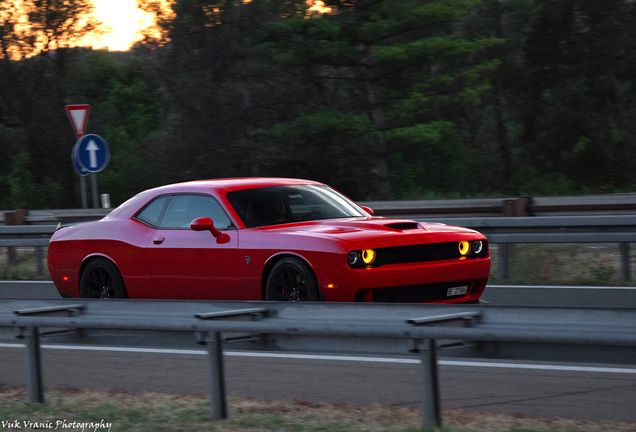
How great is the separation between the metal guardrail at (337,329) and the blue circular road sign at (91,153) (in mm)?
11410

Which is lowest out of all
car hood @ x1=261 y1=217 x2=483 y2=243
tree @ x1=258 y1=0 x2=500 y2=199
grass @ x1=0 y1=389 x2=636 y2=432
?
grass @ x1=0 y1=389 x2=636 y2=432

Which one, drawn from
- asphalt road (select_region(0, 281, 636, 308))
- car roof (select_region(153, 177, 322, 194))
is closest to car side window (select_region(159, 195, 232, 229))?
car roof (select_region(153, 177, 322, 194))

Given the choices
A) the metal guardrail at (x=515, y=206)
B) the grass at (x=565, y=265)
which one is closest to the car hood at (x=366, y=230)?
the grass at (x=565, y=265)

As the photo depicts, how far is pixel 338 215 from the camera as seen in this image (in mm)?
8664

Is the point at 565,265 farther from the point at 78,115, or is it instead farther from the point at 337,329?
the point at 78,115

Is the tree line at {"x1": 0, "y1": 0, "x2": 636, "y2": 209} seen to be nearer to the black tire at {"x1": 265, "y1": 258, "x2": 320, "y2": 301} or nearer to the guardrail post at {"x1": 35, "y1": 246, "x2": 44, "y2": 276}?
the guardrail post at {"x1": 35, "y1": 246, "x2": 44, "y2": 276}

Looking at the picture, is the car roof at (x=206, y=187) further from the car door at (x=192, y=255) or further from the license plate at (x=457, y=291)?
the license plate at (x=457, y=291)

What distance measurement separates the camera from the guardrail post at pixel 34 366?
6.07 metres

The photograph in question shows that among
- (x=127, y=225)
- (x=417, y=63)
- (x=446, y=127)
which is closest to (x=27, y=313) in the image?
(x=127, y=225)

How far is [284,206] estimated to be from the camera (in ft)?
28.0

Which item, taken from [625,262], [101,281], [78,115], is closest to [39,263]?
[78,115]

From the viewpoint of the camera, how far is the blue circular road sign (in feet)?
56.9

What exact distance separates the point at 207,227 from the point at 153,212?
112cm

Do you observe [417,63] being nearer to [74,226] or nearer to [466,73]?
[466,73]
